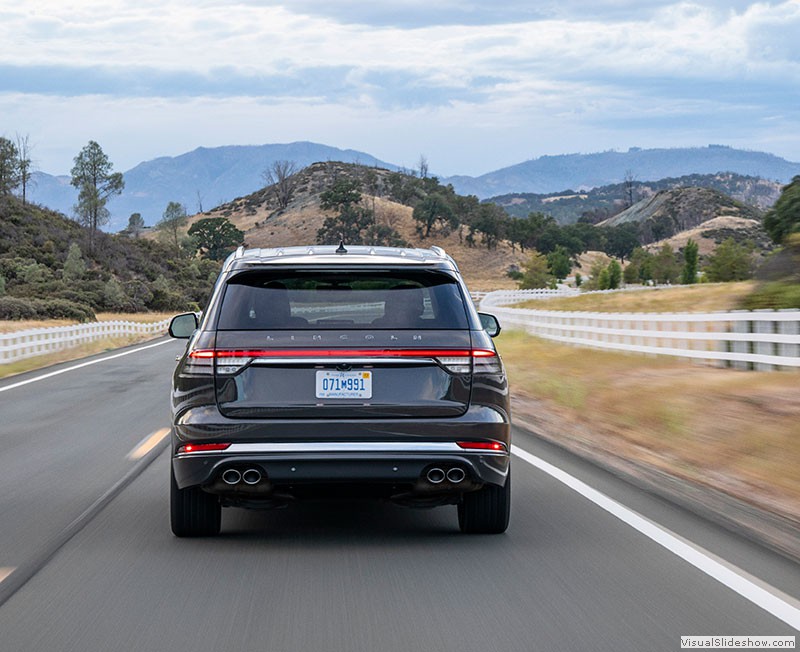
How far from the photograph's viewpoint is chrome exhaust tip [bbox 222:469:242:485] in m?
6.58

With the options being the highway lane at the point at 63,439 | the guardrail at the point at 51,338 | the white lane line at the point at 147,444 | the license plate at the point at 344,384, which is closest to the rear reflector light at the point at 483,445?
the license plate at the point at 344,384

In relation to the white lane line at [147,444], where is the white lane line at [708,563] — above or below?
above

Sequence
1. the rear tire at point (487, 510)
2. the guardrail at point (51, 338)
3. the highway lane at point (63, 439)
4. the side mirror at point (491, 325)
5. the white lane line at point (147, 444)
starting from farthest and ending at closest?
1. the guardrail at point (51, 338)
2. the white lane line at point (147, 444)
3. the side mirror at point (491, 325)
4. the highway lane at point (63, 439)
5. the rear tire at point (487, 510)

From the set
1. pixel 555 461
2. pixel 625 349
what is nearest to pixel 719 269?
pixel 625 349

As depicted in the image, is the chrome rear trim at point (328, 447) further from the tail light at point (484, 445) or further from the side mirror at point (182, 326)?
the side mirror at point (182, 326)

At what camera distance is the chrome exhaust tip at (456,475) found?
21.8ft

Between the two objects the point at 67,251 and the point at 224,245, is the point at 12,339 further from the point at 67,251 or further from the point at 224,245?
the point at 224,245

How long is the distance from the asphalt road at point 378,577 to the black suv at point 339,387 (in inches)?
18.6

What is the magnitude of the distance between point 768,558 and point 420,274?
8.44ft

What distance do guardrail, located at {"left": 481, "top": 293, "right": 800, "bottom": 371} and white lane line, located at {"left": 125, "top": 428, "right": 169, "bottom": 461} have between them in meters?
8.44

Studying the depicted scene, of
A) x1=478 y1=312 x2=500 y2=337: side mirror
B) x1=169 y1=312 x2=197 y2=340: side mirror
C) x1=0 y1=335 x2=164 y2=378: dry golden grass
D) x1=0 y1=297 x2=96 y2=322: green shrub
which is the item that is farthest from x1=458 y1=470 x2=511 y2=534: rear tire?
x1=0 y1=297 x2=96 y2=322: green shrub

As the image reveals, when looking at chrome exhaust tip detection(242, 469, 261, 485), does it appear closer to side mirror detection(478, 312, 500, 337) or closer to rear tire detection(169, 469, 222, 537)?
rear tire detection(169, 469, 222, 537)

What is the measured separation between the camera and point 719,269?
129 m

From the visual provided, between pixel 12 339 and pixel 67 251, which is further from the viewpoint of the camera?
pixel 67 251
